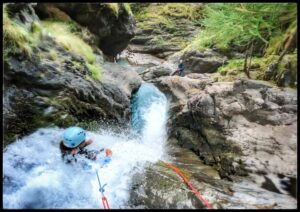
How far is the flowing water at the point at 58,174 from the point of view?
14.5 feet

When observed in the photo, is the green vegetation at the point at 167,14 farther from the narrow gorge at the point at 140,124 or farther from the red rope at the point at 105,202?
the red rope at the point at 105,202

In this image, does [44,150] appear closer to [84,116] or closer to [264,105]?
[84,116]

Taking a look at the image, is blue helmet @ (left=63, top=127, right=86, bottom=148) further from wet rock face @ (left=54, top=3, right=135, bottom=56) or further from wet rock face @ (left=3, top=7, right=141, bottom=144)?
wet rock face @ (left=54, top=3, right=135, bottom=56)

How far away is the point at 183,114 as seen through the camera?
814 centimetres

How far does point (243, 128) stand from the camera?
598 centimetres

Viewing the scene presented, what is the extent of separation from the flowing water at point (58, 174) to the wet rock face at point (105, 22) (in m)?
4.81

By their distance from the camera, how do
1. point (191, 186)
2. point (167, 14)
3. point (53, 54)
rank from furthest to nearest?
point (167, 14)
point (53, 54)
point (191, 186)

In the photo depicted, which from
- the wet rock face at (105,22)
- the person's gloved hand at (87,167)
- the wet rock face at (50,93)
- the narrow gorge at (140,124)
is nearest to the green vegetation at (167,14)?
the wet rock face at (105,22)

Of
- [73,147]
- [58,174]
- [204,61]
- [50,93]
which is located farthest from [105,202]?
[204,61]

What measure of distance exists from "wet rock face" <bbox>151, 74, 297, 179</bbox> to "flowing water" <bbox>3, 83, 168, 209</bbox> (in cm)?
130

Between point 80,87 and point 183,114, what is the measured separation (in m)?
3.17

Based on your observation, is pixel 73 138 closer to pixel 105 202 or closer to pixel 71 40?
pixel 105 202

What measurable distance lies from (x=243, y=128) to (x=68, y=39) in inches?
222

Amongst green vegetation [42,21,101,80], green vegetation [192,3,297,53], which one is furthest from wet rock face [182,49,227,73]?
green vegetation [42,21,101,80]
